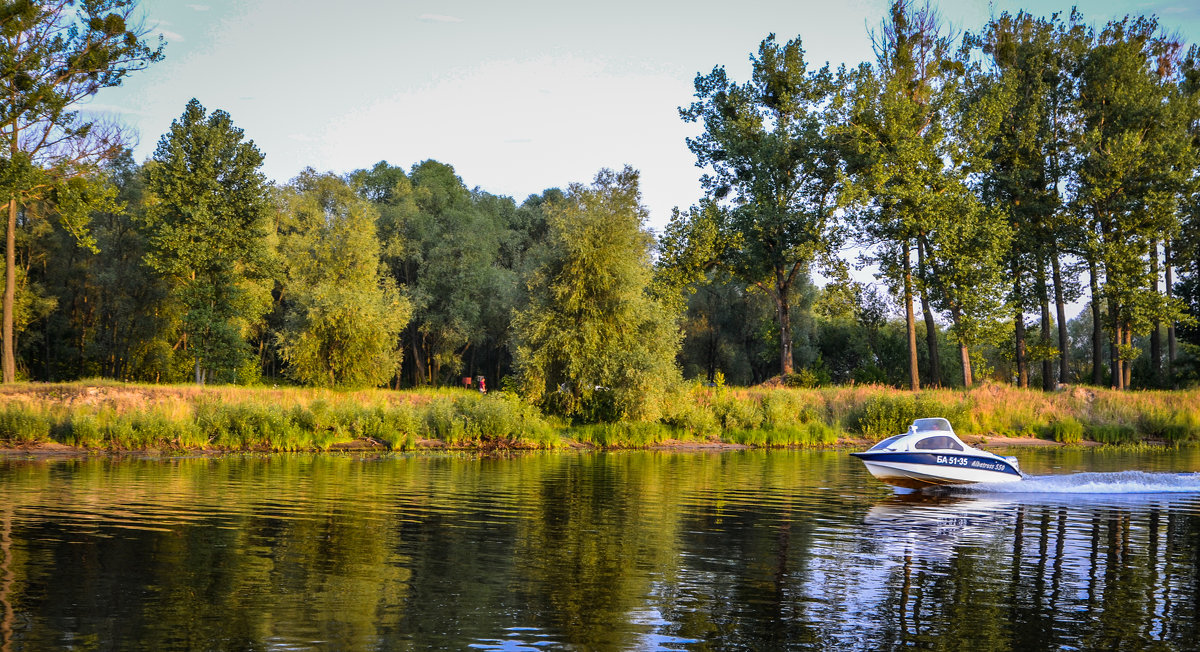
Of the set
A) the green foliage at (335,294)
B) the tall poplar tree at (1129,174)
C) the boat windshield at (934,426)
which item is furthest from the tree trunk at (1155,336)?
the green foliage at (335,294)

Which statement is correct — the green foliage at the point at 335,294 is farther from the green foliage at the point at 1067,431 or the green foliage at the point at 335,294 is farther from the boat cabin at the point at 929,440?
the green foliage at the point at 1067,431

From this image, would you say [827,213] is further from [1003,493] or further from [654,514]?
[654,514]

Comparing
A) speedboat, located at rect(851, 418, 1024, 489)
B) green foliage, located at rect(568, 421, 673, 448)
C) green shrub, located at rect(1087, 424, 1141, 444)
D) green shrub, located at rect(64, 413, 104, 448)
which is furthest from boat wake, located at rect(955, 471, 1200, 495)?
green shrub, located at rect(64, 413, 104, 448)

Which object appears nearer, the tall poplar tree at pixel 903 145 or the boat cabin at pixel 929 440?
the boat cabin at pixel 929 440

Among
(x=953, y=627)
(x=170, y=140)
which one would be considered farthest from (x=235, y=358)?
(x=953, y=627)

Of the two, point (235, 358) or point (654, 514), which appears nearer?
point (654, 514)

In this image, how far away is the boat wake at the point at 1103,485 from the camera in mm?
29377

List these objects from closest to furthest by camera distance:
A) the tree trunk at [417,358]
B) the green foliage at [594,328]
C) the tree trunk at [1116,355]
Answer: the green foliage at [594,328] → the tree trunk at [1116,355] → the tree trunk at [417,358]

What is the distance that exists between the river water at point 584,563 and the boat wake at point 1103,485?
9 centimetres

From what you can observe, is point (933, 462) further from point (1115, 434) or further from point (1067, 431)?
point (1115, 434)

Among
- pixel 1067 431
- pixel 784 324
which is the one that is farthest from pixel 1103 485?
pixel 784 324

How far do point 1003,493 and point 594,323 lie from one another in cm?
2022

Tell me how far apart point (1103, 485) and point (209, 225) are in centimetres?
5433

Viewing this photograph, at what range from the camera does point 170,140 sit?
63438 mm
